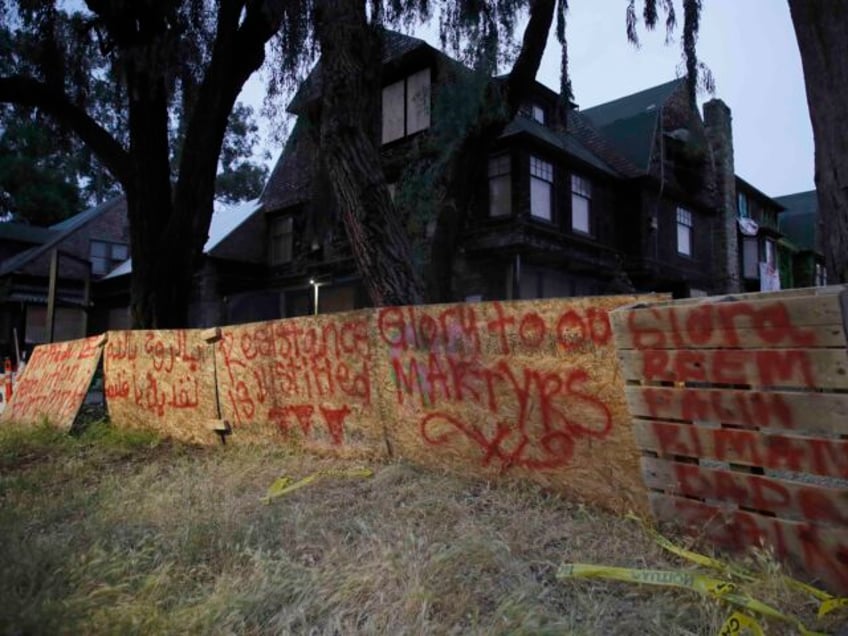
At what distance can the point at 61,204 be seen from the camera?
1312 inches

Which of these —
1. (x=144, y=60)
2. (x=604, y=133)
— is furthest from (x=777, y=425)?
(x=604, y=133)

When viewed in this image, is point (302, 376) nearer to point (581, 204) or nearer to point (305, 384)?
point (305, 384)

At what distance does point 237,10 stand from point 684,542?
9.29 meters

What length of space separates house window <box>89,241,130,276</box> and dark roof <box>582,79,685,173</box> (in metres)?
20.3

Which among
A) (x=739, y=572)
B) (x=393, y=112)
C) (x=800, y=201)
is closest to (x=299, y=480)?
(x=739, y=572)

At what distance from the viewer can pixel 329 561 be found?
136 inches

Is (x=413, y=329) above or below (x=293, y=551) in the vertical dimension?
above

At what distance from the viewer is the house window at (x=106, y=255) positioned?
2736cm

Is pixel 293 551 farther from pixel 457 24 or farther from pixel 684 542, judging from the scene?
pixel 457 24

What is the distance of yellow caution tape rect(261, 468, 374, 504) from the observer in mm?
4895

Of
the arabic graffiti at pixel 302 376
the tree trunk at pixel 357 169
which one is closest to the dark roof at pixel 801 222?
the tree trunk at pixel 357 169

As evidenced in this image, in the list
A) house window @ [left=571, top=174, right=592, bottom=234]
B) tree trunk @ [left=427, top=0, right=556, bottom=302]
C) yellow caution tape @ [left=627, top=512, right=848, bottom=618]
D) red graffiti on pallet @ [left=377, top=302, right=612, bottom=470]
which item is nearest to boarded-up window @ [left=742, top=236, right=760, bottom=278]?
house window @ [left=571, top=174, right=592, bottom=234]

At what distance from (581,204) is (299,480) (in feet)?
44.8

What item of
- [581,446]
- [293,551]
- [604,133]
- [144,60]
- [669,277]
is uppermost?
[604,133]
